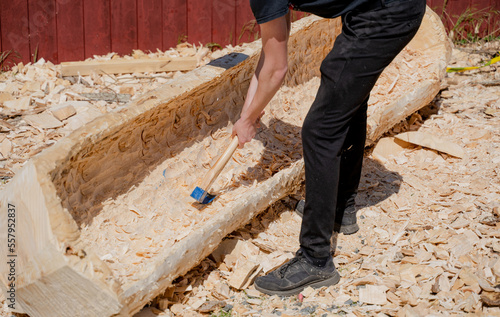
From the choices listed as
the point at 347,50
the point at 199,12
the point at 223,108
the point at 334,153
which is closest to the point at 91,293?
the point at 334,153

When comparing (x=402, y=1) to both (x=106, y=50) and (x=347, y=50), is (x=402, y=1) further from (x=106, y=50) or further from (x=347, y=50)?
(x=106, y=50)

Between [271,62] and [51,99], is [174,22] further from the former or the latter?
[271,62]

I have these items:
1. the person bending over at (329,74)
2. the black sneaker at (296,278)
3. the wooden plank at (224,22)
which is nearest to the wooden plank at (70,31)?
the wooden plank at (224,22)

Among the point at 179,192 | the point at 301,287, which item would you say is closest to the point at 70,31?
the point at 179,192

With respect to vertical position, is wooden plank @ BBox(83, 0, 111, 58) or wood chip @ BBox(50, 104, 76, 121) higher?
wooden plank @ BBox(83, 0, 111, 58)

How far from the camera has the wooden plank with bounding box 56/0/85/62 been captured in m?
5.12

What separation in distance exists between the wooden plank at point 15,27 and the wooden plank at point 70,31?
28cm

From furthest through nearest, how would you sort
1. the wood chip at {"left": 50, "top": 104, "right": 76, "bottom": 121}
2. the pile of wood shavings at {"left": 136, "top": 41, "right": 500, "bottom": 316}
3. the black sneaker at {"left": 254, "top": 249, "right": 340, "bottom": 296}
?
1. the wood chip at {"left": 50, "top": 104, "right": 76, "bottom": 121}
2. the black sneaker at {"left": 254, "top": 249, "right": 340, "bottom": 296}
3. the pile of wood shavings at {"left": 136, "top": 41, "right": 500, "bottom": 316}

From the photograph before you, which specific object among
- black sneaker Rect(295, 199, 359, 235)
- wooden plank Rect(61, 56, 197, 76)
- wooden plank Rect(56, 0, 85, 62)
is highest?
wooden plank Rect(56, 0, 85, 62)

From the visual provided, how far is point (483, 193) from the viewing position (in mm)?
3521

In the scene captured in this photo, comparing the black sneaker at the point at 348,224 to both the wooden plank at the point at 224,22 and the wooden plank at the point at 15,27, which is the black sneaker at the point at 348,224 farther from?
the wooden plank at the point at 15,27

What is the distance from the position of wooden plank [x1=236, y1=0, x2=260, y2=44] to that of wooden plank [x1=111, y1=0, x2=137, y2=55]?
0.99 meters

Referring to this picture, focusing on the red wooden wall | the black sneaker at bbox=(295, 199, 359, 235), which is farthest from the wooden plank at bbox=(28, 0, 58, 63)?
the black sneaker at bbox=(295, 199, 359, 235)

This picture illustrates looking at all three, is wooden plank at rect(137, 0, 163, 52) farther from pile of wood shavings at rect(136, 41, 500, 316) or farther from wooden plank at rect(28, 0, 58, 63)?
pile of wood shavings at rect(136, 41, 500, 316)
